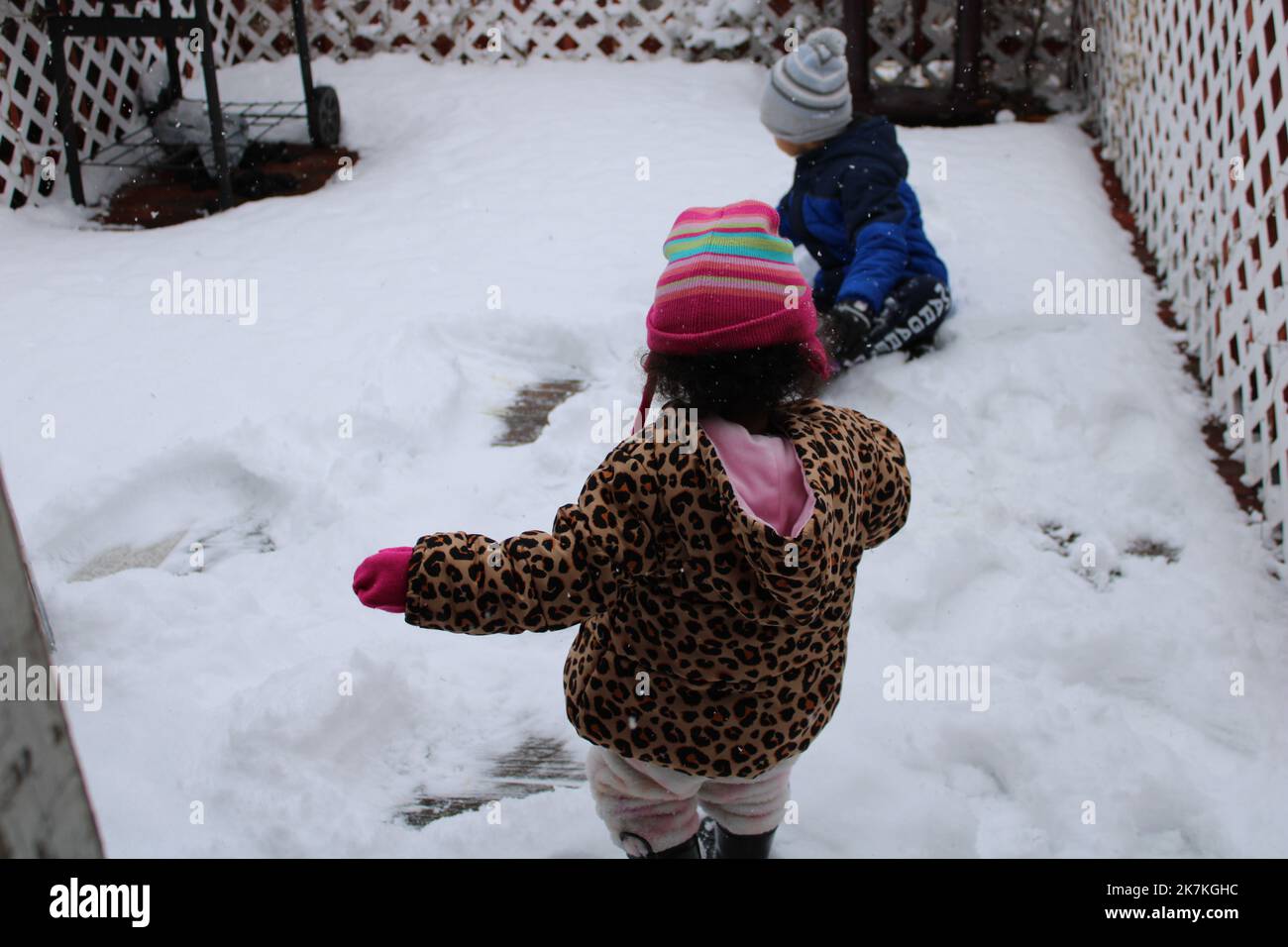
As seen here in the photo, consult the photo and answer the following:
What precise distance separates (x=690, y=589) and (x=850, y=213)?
240 centimetres

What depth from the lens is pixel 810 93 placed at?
360 centimetres

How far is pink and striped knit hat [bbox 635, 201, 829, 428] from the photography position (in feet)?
4.98

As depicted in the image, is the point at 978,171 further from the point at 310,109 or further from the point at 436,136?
the point at 310,109

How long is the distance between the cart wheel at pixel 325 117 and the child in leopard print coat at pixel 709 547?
5.13 metres

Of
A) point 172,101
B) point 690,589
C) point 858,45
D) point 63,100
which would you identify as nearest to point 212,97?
point 63,100

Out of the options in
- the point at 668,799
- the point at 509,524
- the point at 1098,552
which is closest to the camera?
the point at 668,799

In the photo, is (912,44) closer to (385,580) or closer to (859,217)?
(859,217)

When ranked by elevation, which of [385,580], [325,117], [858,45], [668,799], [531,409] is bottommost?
[531,409]

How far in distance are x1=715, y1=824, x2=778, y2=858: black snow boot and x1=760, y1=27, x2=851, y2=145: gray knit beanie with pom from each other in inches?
96.3

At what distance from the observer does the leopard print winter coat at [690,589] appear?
4.83 feet

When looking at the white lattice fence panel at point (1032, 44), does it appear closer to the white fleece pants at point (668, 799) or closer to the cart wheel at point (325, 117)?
the cart wheel at point (325, 117)

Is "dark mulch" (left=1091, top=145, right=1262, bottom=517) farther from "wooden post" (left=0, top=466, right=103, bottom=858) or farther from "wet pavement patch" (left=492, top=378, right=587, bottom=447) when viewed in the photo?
"wooden post" (left=0, top=466, right=103, bottom=858)

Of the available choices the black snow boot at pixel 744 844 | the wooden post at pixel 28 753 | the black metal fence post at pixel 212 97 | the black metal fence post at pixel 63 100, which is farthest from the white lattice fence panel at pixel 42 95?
the wooden post at pixel 28 753

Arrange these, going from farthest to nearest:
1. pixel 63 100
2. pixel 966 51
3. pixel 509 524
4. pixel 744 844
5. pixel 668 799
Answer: pixel 966 51, pixel 63 100, pixel 509 524, pixel 744 844, pixel 668 799
